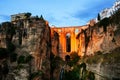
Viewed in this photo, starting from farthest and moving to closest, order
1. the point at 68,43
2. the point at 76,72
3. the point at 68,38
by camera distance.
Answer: the point at 68,38, the point at 68,43, the point at 76,72

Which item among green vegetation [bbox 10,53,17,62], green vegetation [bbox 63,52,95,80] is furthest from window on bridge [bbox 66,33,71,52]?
green vegetation [bbox 10,53,17,62]

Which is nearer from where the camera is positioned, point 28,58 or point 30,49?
point 28,58

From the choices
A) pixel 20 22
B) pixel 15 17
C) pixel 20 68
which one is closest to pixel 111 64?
pixel 20 68

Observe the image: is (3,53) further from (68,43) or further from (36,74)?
(68,43)

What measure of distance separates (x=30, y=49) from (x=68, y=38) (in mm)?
15328

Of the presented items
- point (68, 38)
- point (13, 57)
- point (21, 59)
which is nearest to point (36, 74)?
point (21, 59)

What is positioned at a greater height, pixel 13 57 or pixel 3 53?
pixel 3 53

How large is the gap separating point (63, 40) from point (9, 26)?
13.9 meters

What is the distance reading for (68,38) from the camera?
274 ft

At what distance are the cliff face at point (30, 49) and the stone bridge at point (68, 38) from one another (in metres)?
5.65

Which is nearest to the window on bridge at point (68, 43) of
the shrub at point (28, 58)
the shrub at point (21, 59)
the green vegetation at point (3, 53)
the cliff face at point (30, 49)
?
the cliff face at point (30, 49)

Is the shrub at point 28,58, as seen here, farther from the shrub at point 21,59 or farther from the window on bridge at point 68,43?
the window on bridge at point 68,43

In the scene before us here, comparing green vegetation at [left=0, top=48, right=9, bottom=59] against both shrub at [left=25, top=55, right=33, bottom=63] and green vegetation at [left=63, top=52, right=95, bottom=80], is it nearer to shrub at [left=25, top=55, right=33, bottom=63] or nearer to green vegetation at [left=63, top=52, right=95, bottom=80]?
shrub at [left=25, top=55, right=33, bottom=63]

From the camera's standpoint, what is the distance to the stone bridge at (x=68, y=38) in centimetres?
8106
